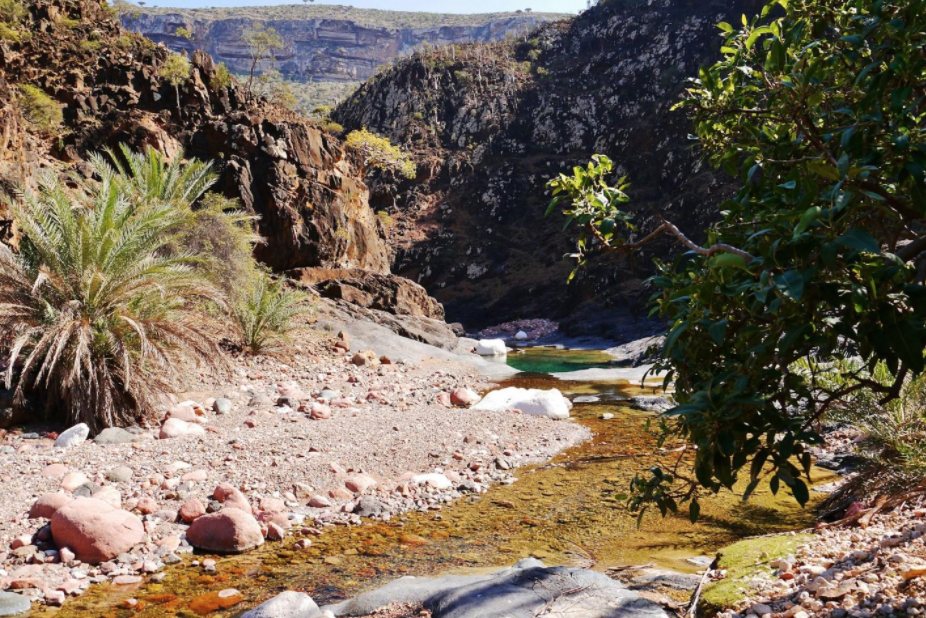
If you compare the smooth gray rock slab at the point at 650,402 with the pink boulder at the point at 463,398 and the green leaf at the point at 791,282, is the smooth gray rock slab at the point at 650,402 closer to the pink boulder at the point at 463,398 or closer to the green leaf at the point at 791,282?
the pink boulder at the point at 463,398

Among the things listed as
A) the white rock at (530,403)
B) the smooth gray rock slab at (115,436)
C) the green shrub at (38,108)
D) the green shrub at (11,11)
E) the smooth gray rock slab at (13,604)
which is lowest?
the white rock at (530,403)

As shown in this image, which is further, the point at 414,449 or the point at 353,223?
the point at 353,223

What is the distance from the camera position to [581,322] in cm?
3053

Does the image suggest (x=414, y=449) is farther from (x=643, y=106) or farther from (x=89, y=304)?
(x=643, y=106)

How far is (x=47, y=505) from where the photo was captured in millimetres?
4227

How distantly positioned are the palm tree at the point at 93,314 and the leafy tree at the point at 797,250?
18.7 feet

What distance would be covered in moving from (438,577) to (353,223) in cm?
2250

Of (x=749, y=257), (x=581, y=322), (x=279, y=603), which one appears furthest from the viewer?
(x=581, y=322)

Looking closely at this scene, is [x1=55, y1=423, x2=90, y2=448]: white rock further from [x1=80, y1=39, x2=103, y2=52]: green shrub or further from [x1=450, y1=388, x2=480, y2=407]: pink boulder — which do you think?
[x1=80, y1=39, x2=103, y2=52]: green shrub

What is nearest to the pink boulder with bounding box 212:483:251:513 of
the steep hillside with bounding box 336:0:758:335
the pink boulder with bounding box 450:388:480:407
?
the pink boulder with bounding box 450:388:480:407

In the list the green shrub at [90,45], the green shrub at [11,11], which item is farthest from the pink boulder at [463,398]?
the green shrub at [11,11]

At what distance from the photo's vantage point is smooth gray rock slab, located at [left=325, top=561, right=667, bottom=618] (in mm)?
2594

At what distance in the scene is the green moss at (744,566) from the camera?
98.7 inches

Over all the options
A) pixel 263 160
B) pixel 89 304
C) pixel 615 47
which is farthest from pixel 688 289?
pixel 615 47
